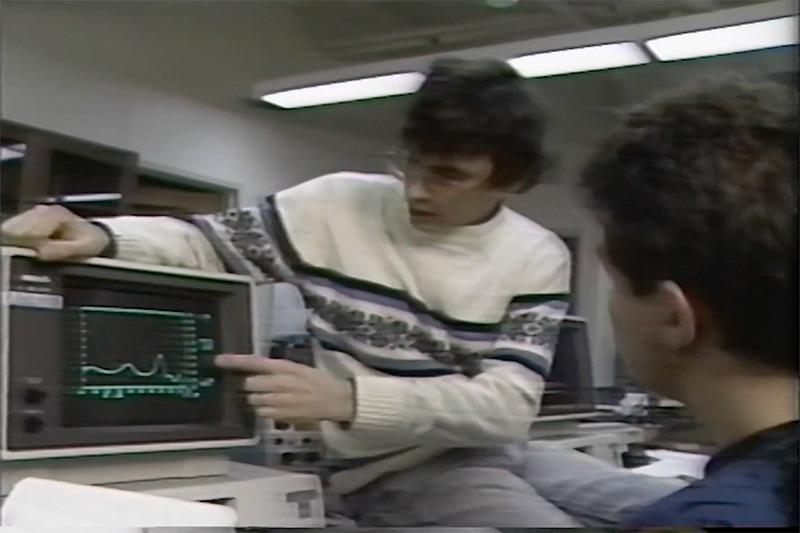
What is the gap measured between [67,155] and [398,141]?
35 centimetres

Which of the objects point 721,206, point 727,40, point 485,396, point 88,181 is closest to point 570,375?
point 485,396

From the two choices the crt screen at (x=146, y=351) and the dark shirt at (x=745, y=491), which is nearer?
the dark shirt at (x=745, y=491)

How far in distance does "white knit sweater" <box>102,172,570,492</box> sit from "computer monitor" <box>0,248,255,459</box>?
9 cm

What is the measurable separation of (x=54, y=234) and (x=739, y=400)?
0.69 m

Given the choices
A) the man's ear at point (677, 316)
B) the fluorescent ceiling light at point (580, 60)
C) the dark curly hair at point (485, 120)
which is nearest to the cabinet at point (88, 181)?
the dark curly hair at point (485, 120)

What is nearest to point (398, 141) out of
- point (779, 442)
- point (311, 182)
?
point (311, 182)

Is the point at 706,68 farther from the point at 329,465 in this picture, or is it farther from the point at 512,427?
the point at 329,465

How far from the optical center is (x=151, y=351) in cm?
91

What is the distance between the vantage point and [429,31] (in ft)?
2.95

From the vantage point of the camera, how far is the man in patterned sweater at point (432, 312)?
2.81 feet

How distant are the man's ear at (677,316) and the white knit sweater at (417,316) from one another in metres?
0.09

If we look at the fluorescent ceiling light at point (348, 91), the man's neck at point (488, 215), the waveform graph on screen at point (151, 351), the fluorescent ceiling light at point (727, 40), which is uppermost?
the fluorescent ceiling light at point (727, 40)

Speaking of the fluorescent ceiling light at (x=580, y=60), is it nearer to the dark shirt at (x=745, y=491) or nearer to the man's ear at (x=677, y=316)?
the man's ear at (x=677, y=316)

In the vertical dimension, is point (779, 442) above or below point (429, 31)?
below
